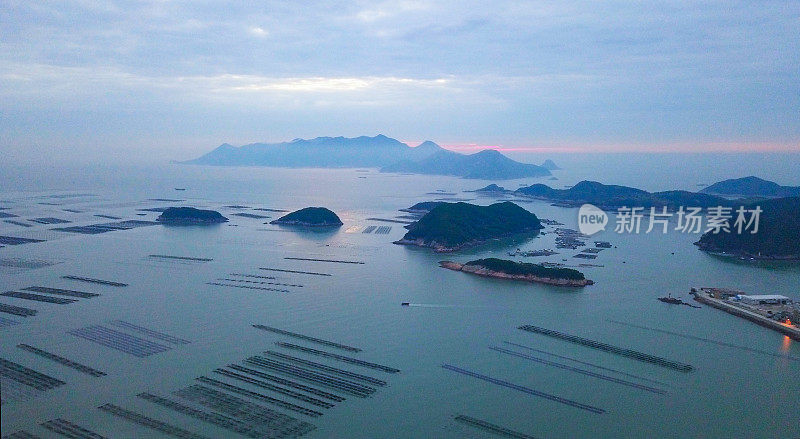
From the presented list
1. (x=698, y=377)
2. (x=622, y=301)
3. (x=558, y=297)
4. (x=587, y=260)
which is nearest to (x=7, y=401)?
(x=698, y=377)

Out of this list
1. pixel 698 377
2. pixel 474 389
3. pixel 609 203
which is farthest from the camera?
pixel 609 203

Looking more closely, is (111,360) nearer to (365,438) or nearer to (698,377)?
(365,438)

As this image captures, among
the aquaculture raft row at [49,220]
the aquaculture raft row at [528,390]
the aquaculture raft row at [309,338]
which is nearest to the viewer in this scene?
the aquaculture raft row at [528,390]

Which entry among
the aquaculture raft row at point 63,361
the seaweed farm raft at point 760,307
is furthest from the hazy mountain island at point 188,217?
the seaweed farm raft at point 760,307

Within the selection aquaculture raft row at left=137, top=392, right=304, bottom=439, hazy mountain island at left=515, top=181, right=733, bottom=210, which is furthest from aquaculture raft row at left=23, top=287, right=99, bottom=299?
hazy mountain island at left=515, top=181, right=733, bottom=210

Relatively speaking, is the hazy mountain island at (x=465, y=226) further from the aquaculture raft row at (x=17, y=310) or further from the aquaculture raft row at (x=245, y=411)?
the aquaculture raft row at (x=245, y=411)

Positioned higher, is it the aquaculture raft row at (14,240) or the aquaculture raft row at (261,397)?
the aquaculture raft row at (14,240)

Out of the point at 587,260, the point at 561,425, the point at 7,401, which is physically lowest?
the point at 7,401
